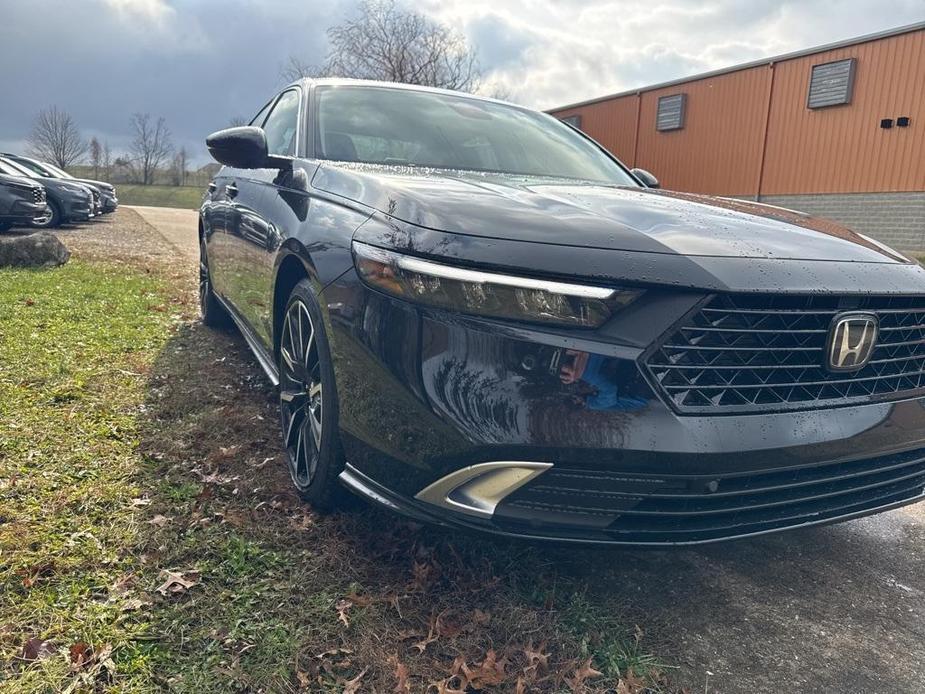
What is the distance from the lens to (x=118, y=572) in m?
2.00

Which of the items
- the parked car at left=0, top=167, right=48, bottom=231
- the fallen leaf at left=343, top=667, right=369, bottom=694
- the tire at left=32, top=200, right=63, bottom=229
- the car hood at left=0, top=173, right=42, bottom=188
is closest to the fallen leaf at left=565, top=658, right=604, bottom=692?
the fallen leaf at left=343, top=667, right=369, bottom=694

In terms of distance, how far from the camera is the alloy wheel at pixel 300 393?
7.67ft

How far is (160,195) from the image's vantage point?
46.7m

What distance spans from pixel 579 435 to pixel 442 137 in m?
1.87

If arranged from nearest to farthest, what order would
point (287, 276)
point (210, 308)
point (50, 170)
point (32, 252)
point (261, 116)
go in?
point (287, 276)
point (261, 116)
point (210, 308)
point (32, 252)
point (50, 170)

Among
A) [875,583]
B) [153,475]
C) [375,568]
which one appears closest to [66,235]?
[153,475]

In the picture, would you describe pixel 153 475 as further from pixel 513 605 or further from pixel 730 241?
pixel 730 241

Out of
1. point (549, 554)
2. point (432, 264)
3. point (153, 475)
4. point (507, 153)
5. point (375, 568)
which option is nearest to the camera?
point (432, 264)

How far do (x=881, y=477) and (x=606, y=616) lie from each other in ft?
3.01

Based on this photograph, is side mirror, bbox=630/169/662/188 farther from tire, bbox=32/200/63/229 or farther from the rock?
tire, bbox=32/200/63/229

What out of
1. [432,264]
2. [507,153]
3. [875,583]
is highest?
[507,153]

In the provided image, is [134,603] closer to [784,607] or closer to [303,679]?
[303,679]

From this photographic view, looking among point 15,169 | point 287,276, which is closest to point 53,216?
point 15,169

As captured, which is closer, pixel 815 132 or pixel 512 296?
pixel 512 296
